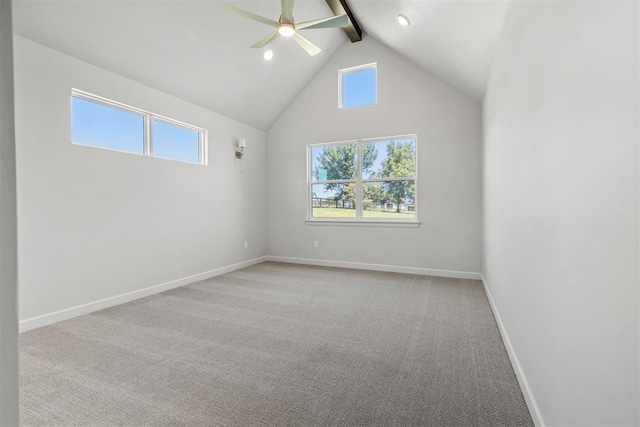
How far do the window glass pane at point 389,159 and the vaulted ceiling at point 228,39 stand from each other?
1.14 m

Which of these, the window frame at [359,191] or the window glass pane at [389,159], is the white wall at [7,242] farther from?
the window glass pane at [389,159]

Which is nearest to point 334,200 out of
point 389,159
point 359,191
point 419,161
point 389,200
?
point 359,191

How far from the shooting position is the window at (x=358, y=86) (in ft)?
16.4

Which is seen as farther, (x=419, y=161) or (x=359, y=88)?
(x=359, y=88)

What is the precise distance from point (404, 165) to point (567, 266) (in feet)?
12.6

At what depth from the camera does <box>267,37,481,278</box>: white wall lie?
4.36m

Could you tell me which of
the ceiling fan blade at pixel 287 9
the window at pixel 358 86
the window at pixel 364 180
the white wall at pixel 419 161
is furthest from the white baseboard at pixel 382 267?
the ceiling fan blade at pixel 287 9

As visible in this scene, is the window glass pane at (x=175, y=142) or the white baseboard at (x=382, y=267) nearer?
the window glass pane at (x=175, y=142)

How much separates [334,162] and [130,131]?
3.14 m

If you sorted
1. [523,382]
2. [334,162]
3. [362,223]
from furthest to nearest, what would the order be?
[334,162]
[362,223]
[523,382]

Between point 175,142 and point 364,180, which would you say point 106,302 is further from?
point 364,180

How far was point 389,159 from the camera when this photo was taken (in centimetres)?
491

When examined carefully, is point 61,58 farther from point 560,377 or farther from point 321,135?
point 560,377

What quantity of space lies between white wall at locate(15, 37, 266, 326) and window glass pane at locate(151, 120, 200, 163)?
0.15 meters
